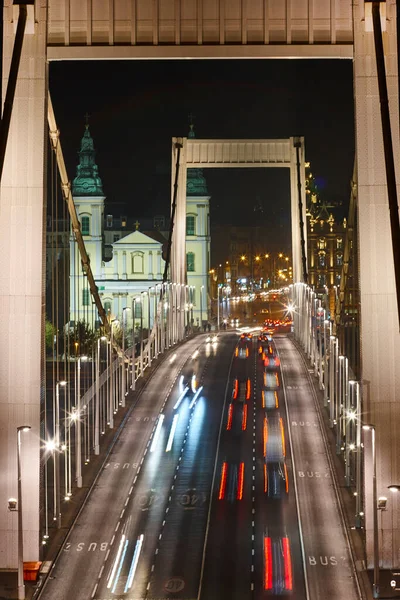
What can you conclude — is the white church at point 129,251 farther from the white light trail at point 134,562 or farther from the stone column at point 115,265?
the white light trail at point 134,562

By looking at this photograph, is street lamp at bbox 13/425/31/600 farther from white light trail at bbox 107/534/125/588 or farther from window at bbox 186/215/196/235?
window at bbox 186/215/196/235

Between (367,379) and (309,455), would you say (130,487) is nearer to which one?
(309,455)

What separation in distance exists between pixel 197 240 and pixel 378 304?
13320 centimetres

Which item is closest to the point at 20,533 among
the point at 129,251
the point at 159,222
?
the point at 129,251

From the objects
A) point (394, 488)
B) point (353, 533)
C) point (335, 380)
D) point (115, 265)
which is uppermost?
point (115, 265)

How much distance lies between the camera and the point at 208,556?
40.0m

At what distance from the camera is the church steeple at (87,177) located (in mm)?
161875

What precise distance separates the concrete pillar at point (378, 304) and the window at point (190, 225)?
13246 cm

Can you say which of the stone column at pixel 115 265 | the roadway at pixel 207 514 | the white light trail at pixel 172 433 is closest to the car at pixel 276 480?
the roadway at pixel 207 514

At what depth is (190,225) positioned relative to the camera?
547 feet

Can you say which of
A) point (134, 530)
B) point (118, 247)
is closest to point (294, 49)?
point (134, 530)

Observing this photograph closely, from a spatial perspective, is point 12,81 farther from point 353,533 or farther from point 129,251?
point 129,251

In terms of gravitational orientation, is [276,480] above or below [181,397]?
below

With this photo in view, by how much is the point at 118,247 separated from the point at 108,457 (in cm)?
10542
